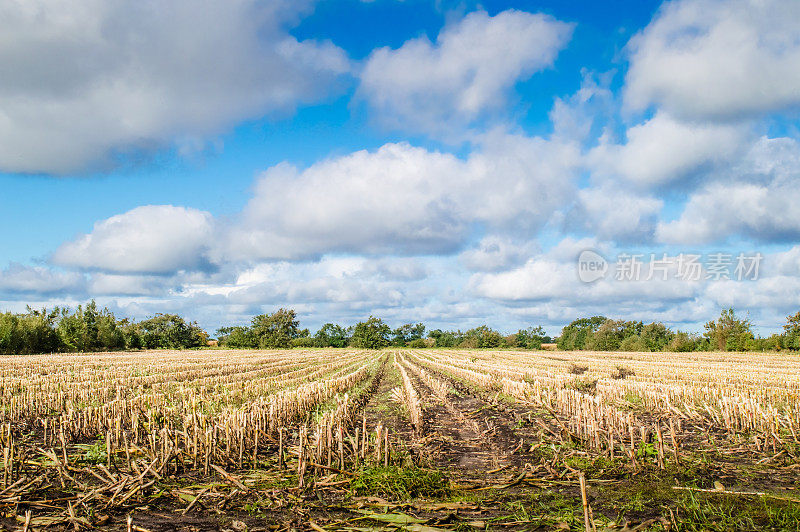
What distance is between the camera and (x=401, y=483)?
6945mm

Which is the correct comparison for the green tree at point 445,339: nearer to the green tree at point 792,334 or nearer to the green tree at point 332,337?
the green tree at point 332,337

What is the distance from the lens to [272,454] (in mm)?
9156

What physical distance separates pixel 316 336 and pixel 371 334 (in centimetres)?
2125

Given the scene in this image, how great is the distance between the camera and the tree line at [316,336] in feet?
221

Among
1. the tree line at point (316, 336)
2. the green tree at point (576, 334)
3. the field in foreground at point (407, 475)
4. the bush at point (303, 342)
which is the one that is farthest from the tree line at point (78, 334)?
the green tree at point (576, 334)

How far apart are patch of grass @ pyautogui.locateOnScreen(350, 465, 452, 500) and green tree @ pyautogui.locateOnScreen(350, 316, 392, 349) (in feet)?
381

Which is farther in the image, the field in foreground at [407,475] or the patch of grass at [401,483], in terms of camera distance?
the patch of grass at [401,483]

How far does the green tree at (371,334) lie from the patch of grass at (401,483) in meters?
116

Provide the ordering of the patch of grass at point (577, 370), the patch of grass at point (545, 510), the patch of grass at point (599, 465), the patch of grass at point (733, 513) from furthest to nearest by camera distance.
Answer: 1. the patch of grass at point (577, 370)
2. the patch of grass at point (599, 465)
3. the patch of grass at point (545, 510)
4. the patch of grass at point (733, 513)

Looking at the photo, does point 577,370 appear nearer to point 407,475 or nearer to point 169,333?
point 407,475

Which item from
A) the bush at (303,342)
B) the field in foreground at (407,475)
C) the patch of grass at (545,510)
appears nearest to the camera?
the patch of grass at (545,510)

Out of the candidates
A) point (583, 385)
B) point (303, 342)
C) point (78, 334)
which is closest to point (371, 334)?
point (303, 342)

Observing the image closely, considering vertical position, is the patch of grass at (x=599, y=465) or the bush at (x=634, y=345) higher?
the patch of grass at (x=599, y=465)

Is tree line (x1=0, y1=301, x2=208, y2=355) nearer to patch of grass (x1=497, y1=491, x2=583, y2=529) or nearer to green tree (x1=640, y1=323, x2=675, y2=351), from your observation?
patch of grass (x1=497, y1=491, x2=583, y2=529)
